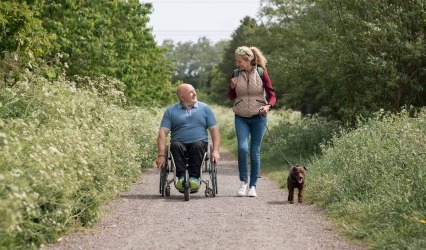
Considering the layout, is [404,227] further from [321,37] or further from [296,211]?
[321,37]

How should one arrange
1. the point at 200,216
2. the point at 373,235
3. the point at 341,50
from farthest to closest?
the point at 341,50
the point at 200,216
the point at 373,235

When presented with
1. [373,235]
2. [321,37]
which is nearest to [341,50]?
[321,37]

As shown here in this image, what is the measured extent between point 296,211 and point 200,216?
1.46m

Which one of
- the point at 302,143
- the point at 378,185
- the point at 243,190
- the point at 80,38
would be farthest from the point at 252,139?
the point at 80,38

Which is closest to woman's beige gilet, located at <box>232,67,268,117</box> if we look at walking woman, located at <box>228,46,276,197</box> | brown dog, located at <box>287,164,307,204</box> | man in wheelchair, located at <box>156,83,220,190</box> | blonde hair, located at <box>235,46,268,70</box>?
walking woman, located at <box>228,46,276,197</box>

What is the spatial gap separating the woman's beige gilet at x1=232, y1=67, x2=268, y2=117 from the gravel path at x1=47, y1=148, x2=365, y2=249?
1301 mm

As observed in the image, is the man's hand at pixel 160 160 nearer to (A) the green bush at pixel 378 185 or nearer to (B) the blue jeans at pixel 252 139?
(B) the blue jeans at pixel 252 139

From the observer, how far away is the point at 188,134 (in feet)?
37.7

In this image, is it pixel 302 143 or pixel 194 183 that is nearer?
pixel 194 183

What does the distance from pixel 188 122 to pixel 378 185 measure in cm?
307

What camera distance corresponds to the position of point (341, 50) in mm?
19203

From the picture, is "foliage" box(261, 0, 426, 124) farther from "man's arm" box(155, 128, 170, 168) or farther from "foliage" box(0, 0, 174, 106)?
"man's arm" box(155, 128, 170, 168)

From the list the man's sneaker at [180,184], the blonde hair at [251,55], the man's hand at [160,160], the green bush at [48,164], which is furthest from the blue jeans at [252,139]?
the green bush at [48,164]

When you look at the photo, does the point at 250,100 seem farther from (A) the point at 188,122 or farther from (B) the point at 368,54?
(B) the point at 368,54
